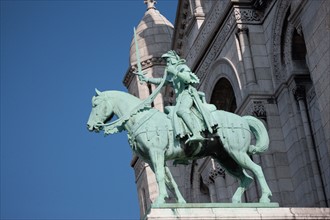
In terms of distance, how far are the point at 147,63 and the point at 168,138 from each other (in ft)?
76.9

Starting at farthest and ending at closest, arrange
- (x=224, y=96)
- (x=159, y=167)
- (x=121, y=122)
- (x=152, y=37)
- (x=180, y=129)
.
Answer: (x=152, y=37), (x=224, y=96), (x=121, y=122), (x=180, y=129), (x=159, y=167)

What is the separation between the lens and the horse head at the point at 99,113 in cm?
2342

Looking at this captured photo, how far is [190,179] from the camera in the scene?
4000 centimetres

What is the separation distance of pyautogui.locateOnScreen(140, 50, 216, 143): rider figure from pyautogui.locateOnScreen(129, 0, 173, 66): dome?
22.3 m

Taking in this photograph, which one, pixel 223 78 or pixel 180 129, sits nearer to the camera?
pixel 180 129

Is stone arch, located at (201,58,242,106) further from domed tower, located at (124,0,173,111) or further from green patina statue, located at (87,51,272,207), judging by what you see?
domed tower, located at (124,0,173,111)

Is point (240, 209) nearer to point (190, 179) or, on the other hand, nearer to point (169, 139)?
point (169, 139)

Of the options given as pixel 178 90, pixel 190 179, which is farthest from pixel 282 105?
pixel 190 179

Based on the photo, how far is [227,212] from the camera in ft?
70.1

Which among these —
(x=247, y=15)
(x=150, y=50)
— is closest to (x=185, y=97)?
(x=247, y=15)

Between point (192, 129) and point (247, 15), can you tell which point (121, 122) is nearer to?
point (192, 129)

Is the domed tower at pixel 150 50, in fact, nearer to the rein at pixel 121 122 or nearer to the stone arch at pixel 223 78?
the stone arch at pixel 223 78

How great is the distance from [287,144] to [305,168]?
1506mm

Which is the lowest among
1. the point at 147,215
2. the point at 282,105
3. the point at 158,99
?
the point at 147,215
